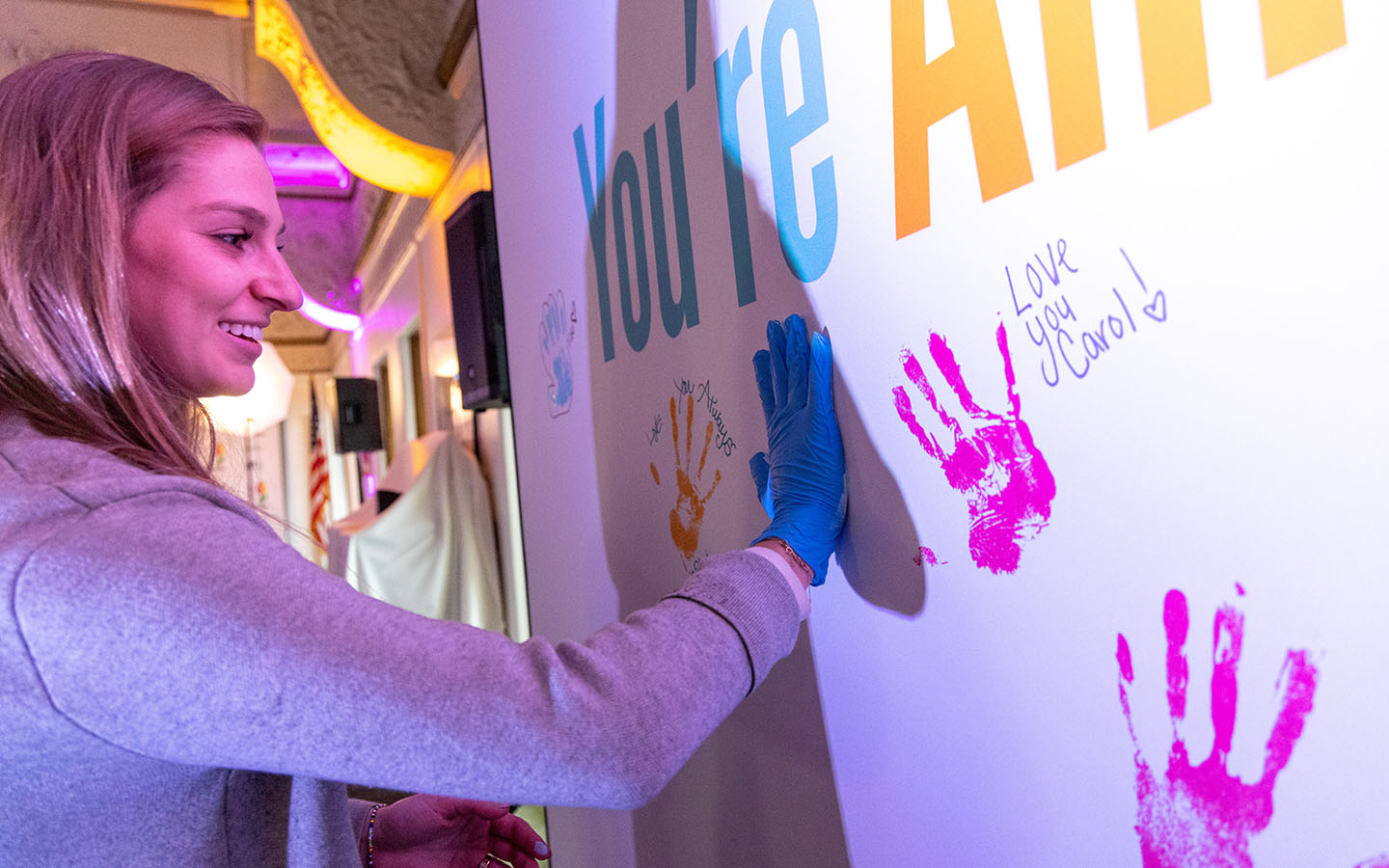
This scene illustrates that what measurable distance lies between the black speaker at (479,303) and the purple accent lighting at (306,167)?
9.72 ft

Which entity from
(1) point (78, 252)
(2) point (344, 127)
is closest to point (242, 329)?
(1) point (78, 252)

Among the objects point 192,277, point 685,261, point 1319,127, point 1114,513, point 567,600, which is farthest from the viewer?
point 567,600

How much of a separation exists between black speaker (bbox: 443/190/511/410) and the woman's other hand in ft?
4.52

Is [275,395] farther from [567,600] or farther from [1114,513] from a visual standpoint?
[1114,513]

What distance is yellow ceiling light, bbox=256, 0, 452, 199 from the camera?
9.29 feet

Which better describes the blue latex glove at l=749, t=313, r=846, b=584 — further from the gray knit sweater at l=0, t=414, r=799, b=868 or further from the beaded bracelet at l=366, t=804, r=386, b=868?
the beaded bracelet at l=366, t=804, r=386, b=868

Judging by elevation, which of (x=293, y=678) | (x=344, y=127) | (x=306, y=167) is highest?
(x=306, y=167)

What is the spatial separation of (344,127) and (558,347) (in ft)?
5.84

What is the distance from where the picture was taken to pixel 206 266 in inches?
29.5

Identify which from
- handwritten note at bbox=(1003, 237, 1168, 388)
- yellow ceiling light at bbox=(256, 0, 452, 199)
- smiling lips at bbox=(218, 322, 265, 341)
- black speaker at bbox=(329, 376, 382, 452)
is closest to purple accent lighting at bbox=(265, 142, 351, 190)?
black speaker at bbox=(329, 376, 382, 452)

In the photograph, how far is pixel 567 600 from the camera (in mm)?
1639

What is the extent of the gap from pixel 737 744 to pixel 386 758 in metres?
0.67

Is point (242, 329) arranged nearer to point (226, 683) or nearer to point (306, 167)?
point (226, 683)

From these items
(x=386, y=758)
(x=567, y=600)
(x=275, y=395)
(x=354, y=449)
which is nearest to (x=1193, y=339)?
(x=386, y=758)
